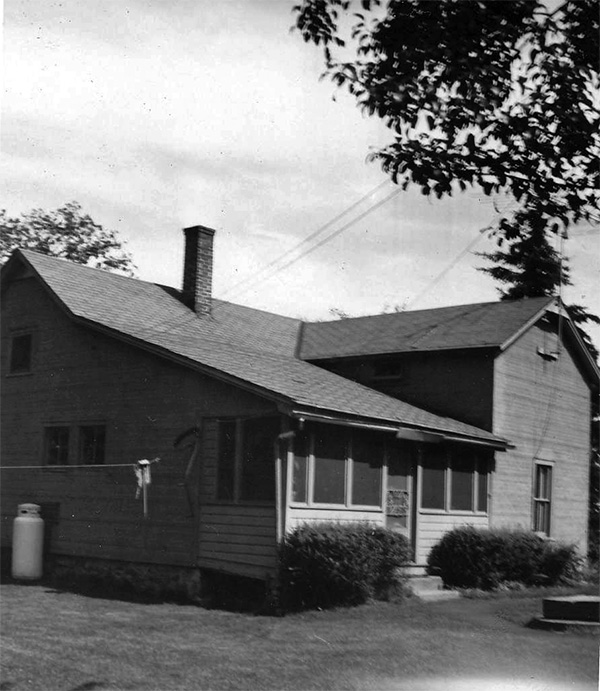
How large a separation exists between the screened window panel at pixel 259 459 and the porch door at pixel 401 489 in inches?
124

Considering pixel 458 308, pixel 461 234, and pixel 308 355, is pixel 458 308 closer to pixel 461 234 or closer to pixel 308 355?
pixel 308 355

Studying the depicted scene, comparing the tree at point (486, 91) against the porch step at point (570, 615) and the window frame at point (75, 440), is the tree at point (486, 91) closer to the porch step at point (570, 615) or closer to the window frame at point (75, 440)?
the porch step at point (570, 615)

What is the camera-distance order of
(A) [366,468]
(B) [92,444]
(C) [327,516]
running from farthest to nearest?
(B) [92,444] < (A) [366,468] < (C) [327,516]

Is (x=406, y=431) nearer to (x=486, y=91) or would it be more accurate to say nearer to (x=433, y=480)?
(x=433, y=480)

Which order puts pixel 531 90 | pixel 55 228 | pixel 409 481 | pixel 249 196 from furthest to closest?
pixel 55 228 → pixel 409 481 → pixel 249 196 → pixel 531 90

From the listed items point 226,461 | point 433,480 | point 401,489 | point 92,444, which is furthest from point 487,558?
point 92,444

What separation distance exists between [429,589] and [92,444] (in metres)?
7.03

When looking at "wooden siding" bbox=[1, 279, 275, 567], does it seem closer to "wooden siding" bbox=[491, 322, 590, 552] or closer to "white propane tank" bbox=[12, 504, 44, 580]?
"white propane tank" bbox=[12, 504, 44, 580]

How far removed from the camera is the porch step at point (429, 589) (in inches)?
657

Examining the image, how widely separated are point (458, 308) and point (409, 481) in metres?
7.37

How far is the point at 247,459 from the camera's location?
16.0 meters

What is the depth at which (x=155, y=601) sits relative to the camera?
52.2 ft

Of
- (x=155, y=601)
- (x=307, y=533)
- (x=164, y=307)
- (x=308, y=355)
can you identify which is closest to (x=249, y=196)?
(x=307, y=533)

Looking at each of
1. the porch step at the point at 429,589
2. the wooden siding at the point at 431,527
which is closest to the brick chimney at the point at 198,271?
the wooden siding at the point at 431,527
